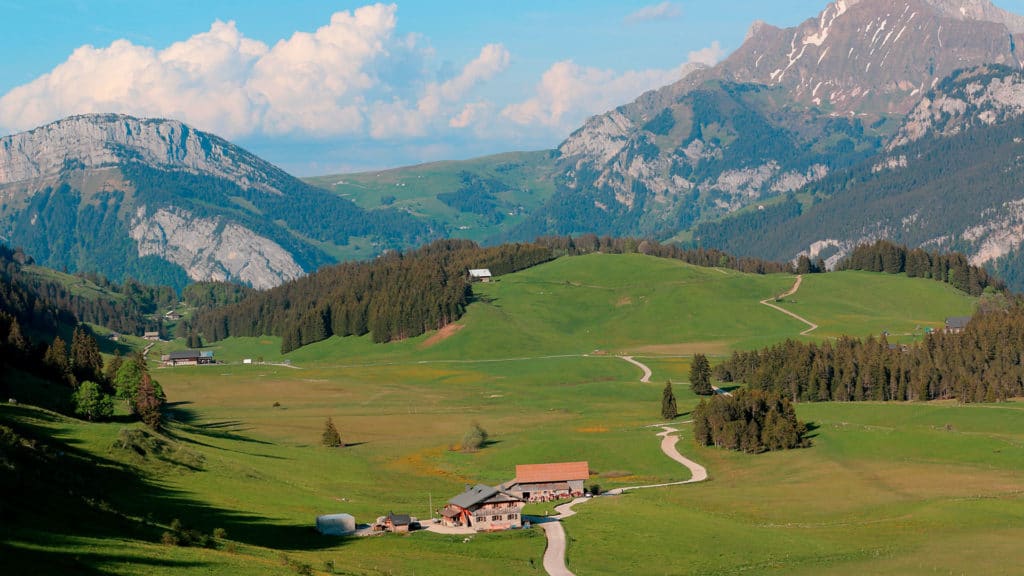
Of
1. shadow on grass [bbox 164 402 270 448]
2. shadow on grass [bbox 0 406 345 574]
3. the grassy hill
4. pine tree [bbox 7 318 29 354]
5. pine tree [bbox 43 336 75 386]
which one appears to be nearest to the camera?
shadow on grass [bbox 0 406 345 574]

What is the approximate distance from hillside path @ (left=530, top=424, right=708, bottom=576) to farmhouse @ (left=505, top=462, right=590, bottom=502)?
3088 millimetres

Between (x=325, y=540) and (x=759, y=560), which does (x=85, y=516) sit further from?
(x=759, y=560)

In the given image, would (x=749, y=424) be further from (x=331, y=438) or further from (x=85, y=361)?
(x=85, y=361)

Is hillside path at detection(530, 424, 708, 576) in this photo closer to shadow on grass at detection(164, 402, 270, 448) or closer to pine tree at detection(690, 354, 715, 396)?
pine tree at detection(690, 354, 715, 396)

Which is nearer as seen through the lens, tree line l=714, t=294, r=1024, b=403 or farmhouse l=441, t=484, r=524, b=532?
farmhouse l=441, t=484, r=524, b=532

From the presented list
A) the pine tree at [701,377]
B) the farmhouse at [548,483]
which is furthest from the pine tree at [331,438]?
the pine tree at [701,377]

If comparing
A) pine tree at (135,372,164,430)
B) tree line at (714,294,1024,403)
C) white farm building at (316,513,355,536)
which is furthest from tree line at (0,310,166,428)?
tree line at (714,294,1024,403)

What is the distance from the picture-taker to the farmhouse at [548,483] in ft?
336

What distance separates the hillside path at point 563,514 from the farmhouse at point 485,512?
117 inches

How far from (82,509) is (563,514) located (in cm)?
4316

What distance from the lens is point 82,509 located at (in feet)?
→ 197

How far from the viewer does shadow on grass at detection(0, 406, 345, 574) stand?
161ft

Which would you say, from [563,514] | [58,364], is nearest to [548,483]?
[563,514]

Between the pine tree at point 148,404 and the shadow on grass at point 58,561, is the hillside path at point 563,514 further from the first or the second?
the pine tree at point 148,404
